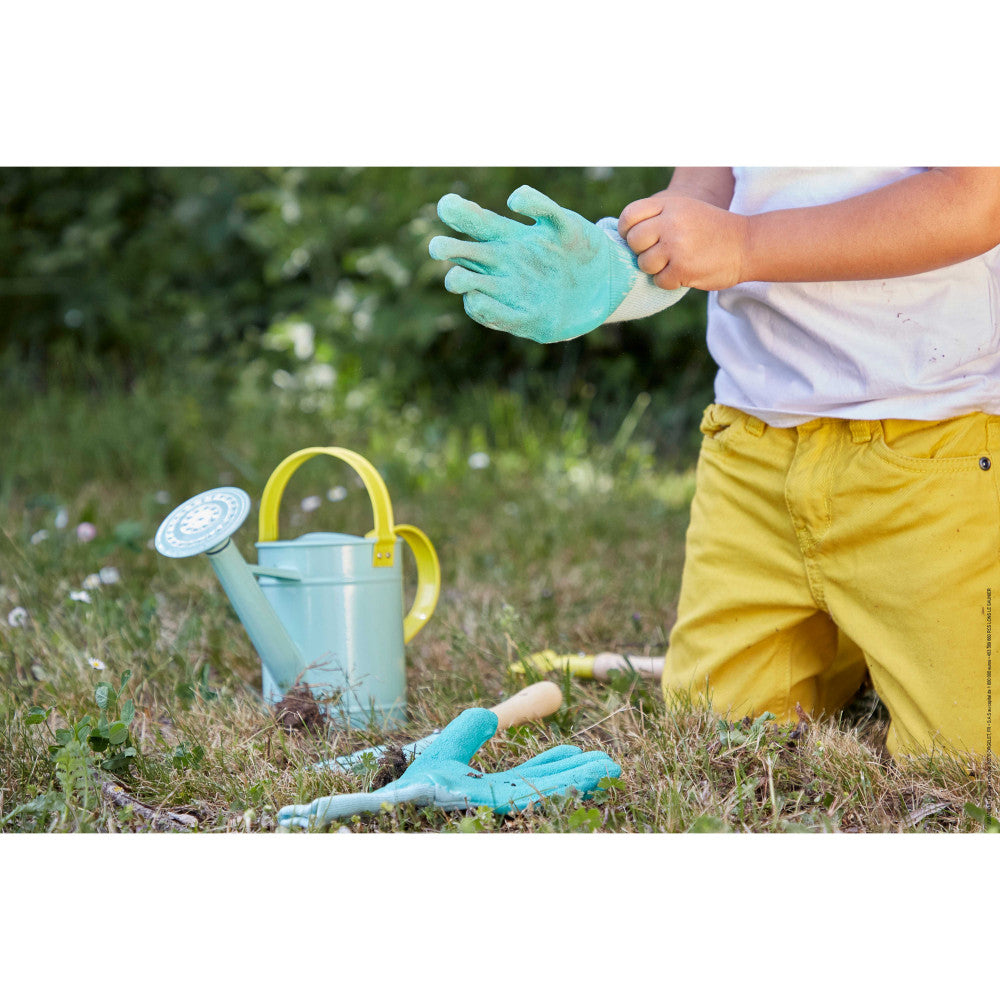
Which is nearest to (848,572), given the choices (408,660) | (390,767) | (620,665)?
(620,665)

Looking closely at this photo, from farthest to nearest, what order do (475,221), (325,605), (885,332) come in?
(325,605), (885,332), (475,221)

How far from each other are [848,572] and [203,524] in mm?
890

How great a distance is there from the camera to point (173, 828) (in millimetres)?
1220

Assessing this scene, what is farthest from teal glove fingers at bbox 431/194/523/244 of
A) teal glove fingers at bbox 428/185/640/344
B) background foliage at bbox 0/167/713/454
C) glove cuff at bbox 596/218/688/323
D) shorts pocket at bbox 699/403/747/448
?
background foliage at bbox 0/167/713/454

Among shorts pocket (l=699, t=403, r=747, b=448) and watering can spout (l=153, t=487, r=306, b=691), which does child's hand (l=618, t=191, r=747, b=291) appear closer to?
shorts pocket (l=699, t=403, r=747, b=448)

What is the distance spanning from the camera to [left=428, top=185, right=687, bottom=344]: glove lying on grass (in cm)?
117

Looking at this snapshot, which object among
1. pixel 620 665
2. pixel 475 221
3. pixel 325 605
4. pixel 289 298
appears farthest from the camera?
pixel 289 298

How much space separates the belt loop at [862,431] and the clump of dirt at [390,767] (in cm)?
74

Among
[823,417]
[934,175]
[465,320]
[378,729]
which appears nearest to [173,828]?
[378,729]

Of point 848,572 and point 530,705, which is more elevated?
point 848,572

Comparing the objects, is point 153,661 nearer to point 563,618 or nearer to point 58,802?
point 58,802

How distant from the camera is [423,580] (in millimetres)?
1764

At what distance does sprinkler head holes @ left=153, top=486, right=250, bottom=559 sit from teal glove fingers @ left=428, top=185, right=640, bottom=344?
46 centimetres

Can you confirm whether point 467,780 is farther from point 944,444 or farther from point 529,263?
point 944,444
